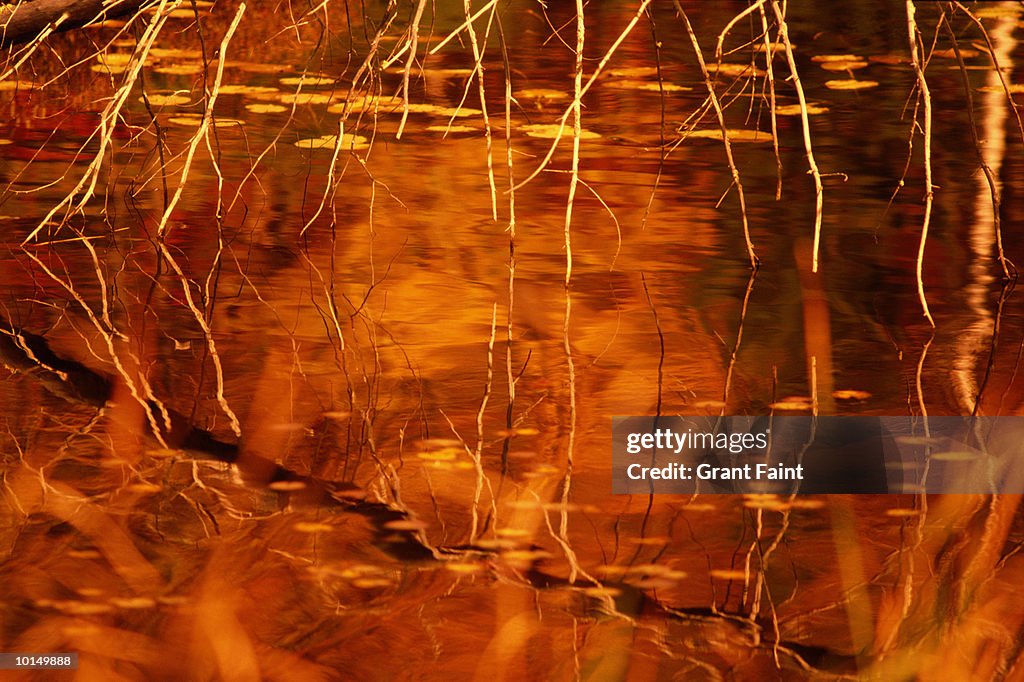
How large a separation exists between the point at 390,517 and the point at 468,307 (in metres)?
1.02

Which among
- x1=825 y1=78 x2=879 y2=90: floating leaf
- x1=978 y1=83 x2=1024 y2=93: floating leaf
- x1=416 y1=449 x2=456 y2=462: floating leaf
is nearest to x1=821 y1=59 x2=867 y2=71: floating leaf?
x1=825 y1=78 x2=879 y2=90: floating leaf

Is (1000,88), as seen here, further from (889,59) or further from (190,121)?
(190,121)

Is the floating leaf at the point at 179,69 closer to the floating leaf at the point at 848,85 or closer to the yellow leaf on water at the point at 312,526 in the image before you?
the floating leaf at the point at 848,85

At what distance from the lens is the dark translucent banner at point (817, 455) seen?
101 inches

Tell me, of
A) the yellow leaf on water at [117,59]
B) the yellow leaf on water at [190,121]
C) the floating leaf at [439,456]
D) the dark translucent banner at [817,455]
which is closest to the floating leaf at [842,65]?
the yellow leaf on water at [190,121]

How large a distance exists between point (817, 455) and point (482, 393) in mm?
618

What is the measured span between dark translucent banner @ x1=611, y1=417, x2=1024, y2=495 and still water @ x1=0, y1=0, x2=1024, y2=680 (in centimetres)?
6

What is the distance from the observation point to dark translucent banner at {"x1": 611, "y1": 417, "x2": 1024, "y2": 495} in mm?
2564

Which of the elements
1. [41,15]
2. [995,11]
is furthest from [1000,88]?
[41,15]

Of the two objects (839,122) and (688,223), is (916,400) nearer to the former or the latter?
(688,223)

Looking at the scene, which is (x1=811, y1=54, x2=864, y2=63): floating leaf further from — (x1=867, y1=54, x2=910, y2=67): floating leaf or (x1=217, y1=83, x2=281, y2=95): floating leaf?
(x1=217, y1=83, x2=281, y2=95): floating leaf

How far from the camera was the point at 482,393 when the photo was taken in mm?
2904

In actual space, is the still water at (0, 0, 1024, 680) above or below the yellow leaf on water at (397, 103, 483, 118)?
below

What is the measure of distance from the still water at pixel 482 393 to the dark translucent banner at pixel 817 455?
0.18ft
